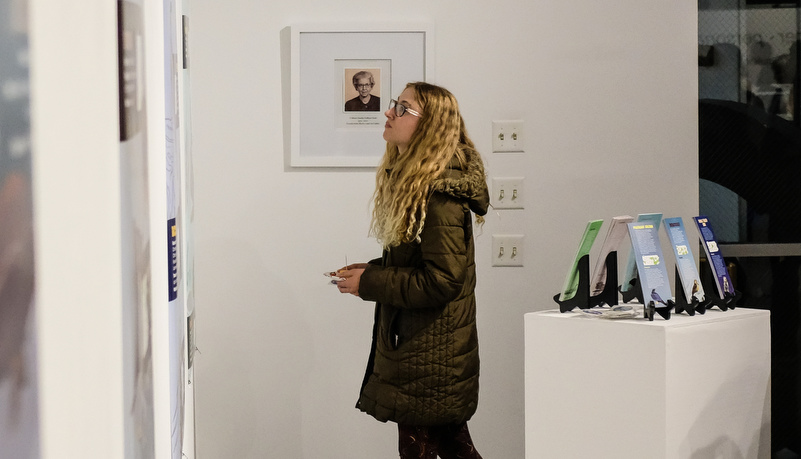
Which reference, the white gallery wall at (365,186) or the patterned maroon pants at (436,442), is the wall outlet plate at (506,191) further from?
the patterned maroon pants at (436,442)

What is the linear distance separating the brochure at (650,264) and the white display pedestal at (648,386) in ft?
0.18

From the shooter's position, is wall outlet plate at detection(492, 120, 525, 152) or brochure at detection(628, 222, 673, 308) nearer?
brochure at detection(628, 222, 673, 308)

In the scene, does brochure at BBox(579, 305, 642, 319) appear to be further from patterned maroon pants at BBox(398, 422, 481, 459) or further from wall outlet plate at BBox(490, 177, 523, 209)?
wall outlet plate at BBox(490, 177, 523, 209)

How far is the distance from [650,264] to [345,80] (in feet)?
4.51

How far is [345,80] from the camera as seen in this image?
265 centimetres

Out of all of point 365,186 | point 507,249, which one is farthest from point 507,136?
point 365,186

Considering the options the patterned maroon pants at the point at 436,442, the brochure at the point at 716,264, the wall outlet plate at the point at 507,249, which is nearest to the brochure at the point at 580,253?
the brochure at the point at 716,264

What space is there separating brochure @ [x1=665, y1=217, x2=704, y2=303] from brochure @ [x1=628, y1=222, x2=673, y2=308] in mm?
62

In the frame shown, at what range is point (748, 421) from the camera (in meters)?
1.80

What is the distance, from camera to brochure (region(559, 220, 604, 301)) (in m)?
1.79

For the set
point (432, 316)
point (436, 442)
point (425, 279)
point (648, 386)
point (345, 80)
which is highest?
point (345, 80)

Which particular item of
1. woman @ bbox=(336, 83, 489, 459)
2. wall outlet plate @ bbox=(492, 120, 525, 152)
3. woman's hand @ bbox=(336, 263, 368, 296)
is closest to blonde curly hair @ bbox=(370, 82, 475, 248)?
woman @ bbox=(336, 83, 489, 459)

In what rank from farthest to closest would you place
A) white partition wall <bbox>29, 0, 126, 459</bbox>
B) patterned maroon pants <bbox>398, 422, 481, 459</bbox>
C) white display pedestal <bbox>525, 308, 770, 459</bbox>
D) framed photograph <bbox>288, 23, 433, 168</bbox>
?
1. framed photograph <bbox>288, 23, 433, 168</bbox>
2. patterned maroon pants <bbox>398, 422, 481, 459</bbox>
3. white display pedestal <bbox>525, 308, 770, 459</bbox>
4. white partition wall <bbox>29, 0, 126, 459</bbox>

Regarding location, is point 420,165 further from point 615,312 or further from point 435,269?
point 615,312
